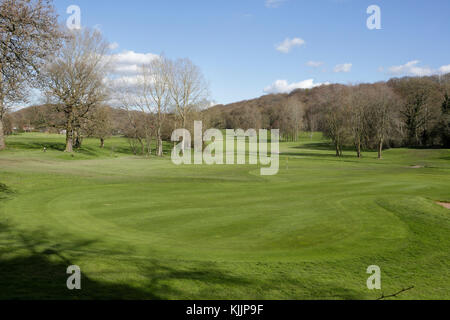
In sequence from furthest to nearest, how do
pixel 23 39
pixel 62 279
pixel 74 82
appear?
pixel 74 82 < pixel 23 39 < pixel 62 279

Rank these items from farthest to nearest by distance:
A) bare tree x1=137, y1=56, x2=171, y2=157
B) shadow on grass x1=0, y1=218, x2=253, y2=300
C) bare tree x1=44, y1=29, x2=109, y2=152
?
bare tree x1=137, y1=56, x2=171, y2=157 → bare tree x1=44, y1=29, x2=109, y2=152 → shadow on grass x1=0, y1=218, x2=253, y2=300

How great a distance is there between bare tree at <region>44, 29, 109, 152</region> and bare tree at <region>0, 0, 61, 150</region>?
104 ft

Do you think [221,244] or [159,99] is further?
[159,99]

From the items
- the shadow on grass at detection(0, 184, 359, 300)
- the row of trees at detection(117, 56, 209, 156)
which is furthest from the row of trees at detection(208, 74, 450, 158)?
the shadow on grass at detection(0, 184, 359, 300)

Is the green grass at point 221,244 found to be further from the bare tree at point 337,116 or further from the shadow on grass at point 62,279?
the bare tree at point 337,116

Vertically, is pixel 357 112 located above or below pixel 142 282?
above

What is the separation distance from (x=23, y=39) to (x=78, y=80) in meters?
35.0

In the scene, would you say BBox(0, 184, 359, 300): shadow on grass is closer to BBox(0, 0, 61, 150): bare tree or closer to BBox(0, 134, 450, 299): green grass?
BBox(0, 134, 450, 299): green grass

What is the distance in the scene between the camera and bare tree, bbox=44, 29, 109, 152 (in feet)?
153

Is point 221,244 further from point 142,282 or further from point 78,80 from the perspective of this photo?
point 78,80

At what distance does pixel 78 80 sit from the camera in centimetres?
4769

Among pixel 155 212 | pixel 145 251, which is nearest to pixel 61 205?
pixel 155 212

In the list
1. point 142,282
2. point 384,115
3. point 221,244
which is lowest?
point 221,244

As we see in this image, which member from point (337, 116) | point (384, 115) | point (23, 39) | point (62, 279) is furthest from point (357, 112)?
point (62, 279)
